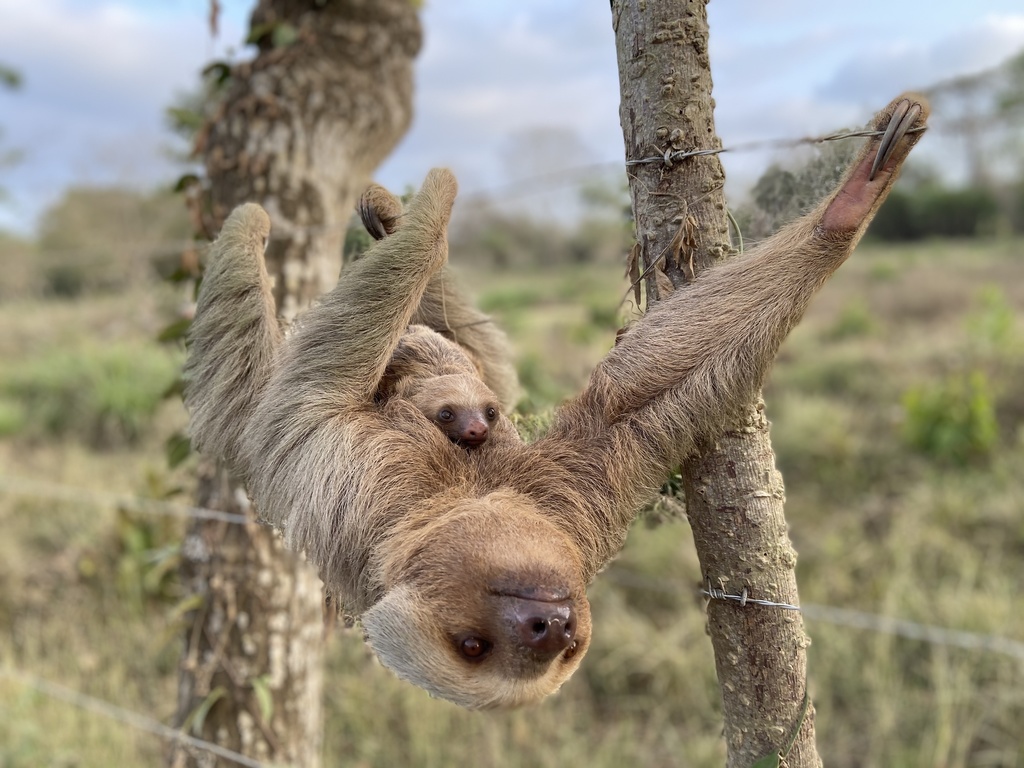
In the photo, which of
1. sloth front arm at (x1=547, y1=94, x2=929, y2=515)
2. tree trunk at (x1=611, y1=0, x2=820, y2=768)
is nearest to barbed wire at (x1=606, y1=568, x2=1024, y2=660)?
tree trunk at (x1=611, y1=0, x2=820, y2=768)

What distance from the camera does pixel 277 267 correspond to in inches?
162

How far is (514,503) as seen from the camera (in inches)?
70.6

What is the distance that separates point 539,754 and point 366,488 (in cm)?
428

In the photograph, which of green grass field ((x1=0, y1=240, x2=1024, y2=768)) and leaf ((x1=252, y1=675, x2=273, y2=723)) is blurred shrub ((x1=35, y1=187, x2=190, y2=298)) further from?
leaf ((x1=252, y1=675, x2=273, y2=723))

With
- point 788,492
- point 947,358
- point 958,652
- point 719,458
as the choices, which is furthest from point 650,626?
point 947,358

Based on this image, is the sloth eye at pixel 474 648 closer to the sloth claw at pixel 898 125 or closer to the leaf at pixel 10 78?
the sloth claw at pixel 898 125

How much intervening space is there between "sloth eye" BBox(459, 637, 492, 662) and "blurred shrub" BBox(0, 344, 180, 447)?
10.4 metres

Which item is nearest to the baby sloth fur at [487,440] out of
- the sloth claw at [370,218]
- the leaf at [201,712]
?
the sloth claw at [370,218]

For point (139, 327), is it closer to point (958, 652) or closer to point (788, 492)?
point (788, 492)

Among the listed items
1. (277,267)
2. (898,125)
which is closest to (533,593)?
(898,125)

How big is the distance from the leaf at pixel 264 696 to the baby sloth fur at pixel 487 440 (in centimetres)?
200

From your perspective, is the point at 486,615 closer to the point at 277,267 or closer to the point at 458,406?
the point at 458,406

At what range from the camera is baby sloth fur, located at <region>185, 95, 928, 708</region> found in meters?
1.73

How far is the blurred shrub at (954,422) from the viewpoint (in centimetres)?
898
